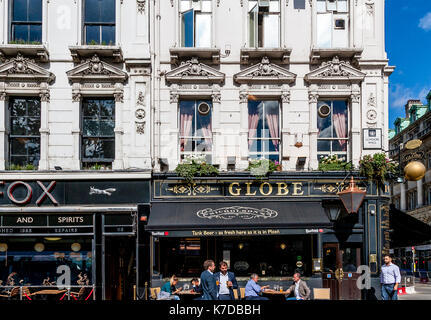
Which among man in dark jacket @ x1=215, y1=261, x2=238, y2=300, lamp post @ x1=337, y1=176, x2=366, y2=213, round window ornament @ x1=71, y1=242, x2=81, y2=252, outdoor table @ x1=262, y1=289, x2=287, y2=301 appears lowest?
outdoor table @ x1=262, y1=289, x2=287, y2=301

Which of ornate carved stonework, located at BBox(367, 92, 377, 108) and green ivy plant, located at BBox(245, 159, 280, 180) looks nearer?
green ivy plant, located at BBox(245, 159, 280, 180)

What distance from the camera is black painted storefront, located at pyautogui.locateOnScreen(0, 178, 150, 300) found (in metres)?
14.2

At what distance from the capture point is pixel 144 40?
14859 mm

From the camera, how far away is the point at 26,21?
15008 mm

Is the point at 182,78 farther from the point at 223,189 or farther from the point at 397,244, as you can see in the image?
the point at 397,244

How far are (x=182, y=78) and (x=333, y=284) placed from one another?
819 centimetres

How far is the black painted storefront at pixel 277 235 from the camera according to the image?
14.5 metres

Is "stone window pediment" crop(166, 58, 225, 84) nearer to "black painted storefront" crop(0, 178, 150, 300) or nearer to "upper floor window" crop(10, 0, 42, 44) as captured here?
"black painted storefront" crop(0, 178, 150, 300)

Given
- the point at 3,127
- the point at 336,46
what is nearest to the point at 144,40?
the point at 3,127

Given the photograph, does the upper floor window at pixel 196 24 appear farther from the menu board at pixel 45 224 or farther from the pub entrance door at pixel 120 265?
the pub entrance door at pixel 120 265

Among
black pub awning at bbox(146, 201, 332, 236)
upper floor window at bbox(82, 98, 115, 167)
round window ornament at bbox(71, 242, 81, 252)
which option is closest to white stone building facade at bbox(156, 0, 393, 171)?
black pub awning at bbox(146, 201, 332, 236)

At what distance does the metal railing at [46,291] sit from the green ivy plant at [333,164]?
8.12 metres

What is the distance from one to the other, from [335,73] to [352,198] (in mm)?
4176

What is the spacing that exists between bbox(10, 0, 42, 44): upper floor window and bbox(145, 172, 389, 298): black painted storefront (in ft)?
20.5
